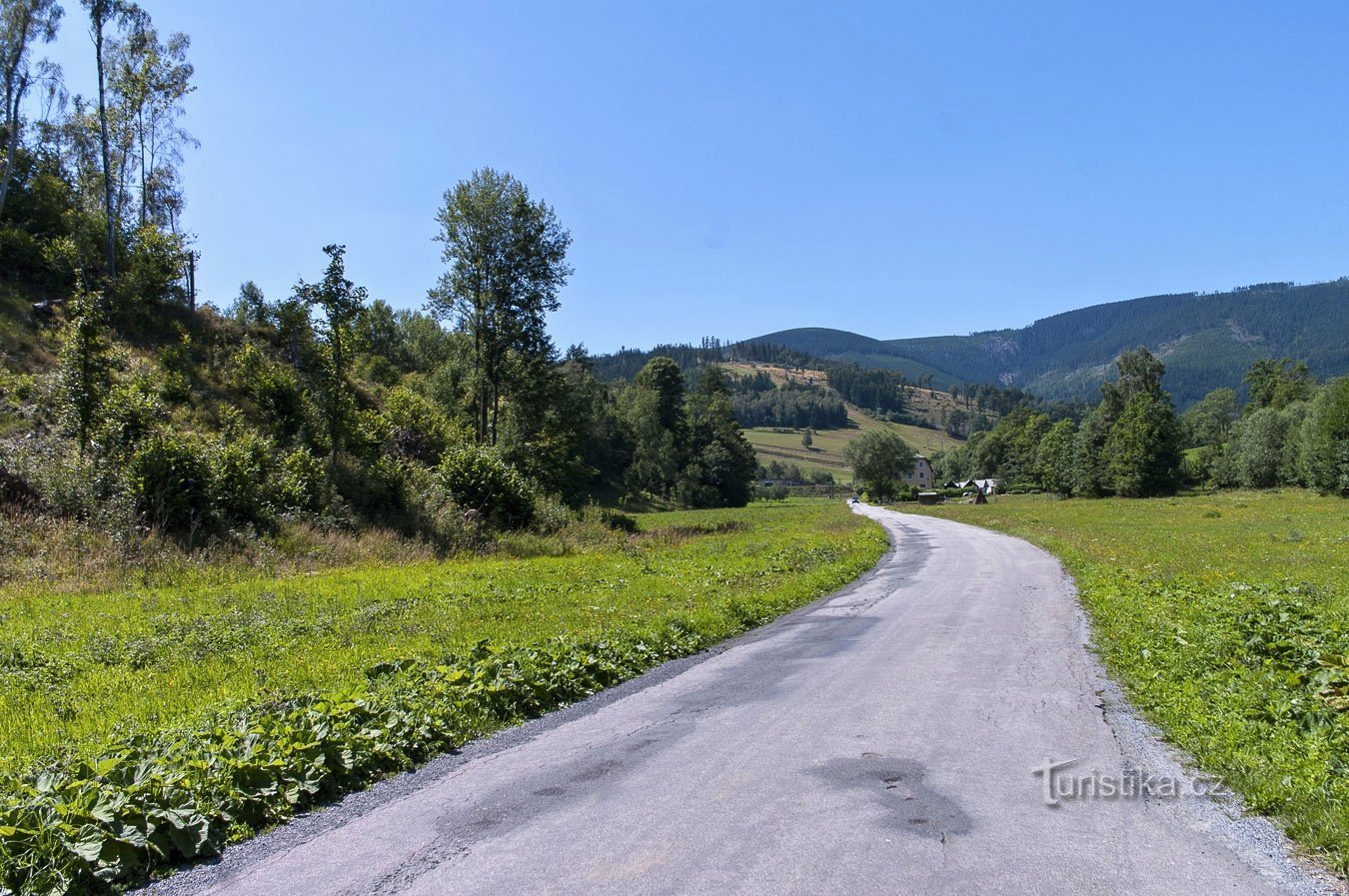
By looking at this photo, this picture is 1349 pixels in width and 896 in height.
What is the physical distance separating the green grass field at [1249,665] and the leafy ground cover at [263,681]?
6.21 meters

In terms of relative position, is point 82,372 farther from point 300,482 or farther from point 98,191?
point 98,191

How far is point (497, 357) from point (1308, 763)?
3773cm

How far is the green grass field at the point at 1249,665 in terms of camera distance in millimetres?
5434

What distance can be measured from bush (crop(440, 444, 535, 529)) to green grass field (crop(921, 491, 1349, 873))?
801 inches

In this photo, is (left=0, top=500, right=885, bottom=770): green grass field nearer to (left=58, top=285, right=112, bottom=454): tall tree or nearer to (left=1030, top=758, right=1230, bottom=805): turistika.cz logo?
(left=1030, top=758, right=1230, bottom=805): turistika.cz logo

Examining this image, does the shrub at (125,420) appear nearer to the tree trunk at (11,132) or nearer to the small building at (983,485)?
the tree trunk at (11,132)

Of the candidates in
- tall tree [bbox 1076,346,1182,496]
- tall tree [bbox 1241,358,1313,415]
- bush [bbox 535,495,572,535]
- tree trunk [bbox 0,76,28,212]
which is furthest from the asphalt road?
tall tree [bbox 1241,358,1313,415]

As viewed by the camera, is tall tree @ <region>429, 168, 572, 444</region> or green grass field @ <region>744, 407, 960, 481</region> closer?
tall tree @ <region>429, 168, 572, 444</region>

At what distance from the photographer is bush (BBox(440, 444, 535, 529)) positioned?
2930 cm

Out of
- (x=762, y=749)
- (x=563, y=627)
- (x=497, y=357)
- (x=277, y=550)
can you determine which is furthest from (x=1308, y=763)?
(x=497, y=357)

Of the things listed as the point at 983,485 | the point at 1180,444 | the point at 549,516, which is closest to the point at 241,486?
the point at 549,516

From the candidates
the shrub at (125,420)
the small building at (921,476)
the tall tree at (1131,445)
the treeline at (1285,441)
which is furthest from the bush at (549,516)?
the small building at (921,476)

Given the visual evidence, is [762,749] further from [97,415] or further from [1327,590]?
[97,415]

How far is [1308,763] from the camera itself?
18.8ft
